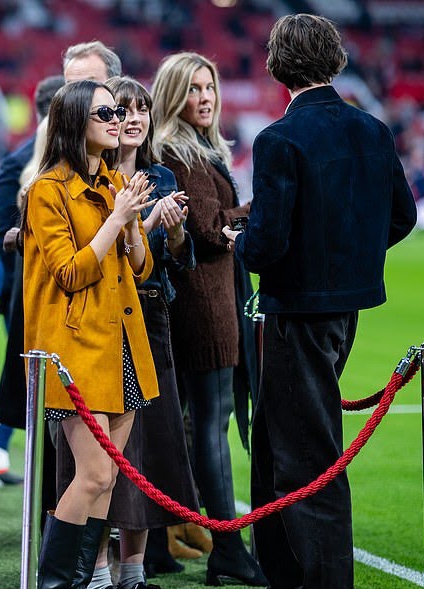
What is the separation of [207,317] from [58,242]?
129cm

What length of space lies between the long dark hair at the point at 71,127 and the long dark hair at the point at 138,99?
0.52 m

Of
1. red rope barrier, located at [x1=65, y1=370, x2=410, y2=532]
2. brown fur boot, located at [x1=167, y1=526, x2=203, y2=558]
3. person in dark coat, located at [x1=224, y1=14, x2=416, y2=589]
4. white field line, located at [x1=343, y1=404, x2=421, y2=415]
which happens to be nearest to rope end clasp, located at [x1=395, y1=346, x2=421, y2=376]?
red rope barrier, located at [x1=65, y1=370, x2=410, y2=532]

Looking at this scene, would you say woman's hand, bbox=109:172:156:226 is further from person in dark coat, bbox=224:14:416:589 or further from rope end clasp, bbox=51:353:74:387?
rope end clasp, bbox=51:353:74:387

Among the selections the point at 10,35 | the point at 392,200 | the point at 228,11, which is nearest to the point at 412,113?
the point at 228,11

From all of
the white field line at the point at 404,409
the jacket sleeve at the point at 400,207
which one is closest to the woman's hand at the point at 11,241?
the jacket sleeve at the point at 400,207

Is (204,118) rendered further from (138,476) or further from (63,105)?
(138,476)

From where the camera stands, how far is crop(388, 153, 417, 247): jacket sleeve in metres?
4.73

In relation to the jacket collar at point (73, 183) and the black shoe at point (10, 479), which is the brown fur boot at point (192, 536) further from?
the jacket collar at point (73, 183)

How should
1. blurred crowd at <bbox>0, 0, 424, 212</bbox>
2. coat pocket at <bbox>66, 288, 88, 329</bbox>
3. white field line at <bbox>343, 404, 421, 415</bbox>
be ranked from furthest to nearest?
blurred crowd at <bbox>0, 0, 424, 212</bbox>
white field line at <bbox>343, 404, 421, 415</bbox>
coat pocket at <bbox>66, 288, 88, 329</bbox>

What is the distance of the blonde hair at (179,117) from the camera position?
566 cm

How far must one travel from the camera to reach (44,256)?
450cm

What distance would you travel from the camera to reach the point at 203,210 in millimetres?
5547

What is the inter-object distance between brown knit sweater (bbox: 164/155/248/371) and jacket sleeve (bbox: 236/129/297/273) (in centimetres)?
110

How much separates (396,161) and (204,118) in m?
1.36
